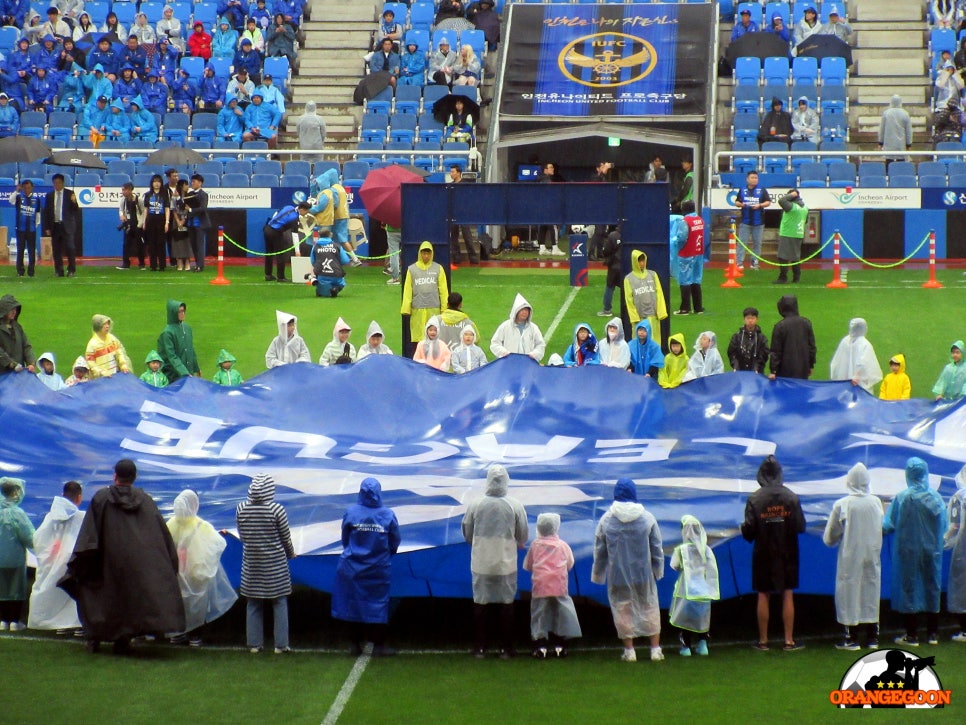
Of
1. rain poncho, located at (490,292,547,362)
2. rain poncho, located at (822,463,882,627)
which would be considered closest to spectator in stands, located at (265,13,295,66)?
rain poncho, located at (490,292,547,362)

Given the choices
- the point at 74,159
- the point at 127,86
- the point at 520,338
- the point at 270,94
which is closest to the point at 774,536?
the point at 520,338

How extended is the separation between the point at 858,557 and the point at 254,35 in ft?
90.5

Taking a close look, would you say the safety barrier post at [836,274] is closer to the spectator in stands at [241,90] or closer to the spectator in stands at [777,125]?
the spectator in stands at [777,125]

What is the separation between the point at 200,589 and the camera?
1164 centimetres

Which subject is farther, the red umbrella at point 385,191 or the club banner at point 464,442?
the red umbrella at point 385,191

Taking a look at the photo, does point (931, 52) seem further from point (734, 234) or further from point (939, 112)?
point (734, 234)

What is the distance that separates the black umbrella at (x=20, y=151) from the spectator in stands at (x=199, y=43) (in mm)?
6990

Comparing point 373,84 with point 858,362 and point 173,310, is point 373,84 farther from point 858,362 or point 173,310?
point 858,362

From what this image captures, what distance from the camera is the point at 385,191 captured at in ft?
89.7

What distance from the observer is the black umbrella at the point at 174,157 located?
31109 mm

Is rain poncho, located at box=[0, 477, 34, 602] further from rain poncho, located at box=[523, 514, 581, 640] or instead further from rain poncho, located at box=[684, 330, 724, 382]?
rain poncho, located at box=[684, 330, 724, 382]

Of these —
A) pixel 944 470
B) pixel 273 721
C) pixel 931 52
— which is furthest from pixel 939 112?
pixel 273 721

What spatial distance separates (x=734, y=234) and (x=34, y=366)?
1449cm

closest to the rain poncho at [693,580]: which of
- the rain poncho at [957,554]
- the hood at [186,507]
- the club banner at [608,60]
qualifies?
the rain poncho at [957,554]
